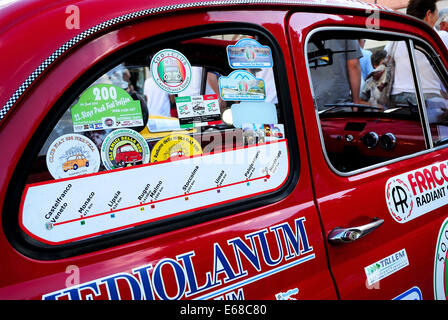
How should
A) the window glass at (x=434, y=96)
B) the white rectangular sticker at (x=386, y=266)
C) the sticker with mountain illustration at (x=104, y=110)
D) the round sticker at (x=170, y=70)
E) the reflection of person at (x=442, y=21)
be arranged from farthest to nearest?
the reflection of person at (x=442, y=21), the window glass at (x=434, y=96), the white rectangular sticker at (x=386, y=266), the round sticker at (x=170, y=70), the sticker with mountain illustration at (x=104, y=110)

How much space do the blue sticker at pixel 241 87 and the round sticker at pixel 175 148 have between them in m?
0.20

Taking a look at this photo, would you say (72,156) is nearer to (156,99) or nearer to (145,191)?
(145,191)

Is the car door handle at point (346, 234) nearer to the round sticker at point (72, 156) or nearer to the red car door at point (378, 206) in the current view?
the red car door at point (378, 206)

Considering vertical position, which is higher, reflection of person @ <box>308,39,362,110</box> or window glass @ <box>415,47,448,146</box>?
reflection of person @ <box>308,39,362,110</box>

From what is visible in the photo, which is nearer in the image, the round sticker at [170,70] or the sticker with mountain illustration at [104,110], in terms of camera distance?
the sticker with mountain illustration at [104,110]

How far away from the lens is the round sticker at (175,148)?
106cm

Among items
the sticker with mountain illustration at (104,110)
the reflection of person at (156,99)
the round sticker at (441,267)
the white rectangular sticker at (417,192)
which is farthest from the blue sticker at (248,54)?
the round sticker at (441,267)

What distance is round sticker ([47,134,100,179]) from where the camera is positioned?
92cm

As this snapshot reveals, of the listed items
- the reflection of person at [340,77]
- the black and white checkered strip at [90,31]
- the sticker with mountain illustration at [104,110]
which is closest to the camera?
the black and white checkered strip at [90,31]

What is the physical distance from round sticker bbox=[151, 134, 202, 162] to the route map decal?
23 millimetres

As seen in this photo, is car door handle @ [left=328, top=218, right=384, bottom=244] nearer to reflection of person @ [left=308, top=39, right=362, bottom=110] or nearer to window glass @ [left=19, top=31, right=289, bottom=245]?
window glass @ [left=19, top=31, right=289, bottom=245]

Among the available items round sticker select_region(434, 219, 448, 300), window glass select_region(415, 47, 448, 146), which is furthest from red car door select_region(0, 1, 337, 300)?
window glass select_region(415, 47, 448, 146)

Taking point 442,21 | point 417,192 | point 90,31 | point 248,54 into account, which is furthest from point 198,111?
point 442,21

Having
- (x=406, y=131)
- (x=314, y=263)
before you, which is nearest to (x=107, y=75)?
(x=314, y=263)
